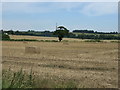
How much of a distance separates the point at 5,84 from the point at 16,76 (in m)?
1.20

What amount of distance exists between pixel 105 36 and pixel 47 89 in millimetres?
109060

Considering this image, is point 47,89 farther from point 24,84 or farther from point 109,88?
point 109,88

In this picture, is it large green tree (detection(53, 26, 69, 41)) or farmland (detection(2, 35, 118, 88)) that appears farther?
large green tree (detection(53, 26, 69, 41))

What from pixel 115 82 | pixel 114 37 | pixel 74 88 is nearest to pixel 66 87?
pixel 74 88

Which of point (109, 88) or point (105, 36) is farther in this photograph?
point (105, 36)

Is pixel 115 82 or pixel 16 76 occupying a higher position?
pixel 16 76

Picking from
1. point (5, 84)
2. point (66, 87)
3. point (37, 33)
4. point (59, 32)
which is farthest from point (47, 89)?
point (37, 33)

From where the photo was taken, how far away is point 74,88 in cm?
710

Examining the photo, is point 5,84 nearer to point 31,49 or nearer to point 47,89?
point 47,89

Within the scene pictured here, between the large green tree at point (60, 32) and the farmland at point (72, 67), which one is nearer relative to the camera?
the farmland at point (72, 67)

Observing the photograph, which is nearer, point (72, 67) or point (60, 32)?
point (72, 67)

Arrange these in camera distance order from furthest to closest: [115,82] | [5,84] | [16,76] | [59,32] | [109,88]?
Result: [59,32] < [115,82] < [109,88] < [16,76] < [5,84]

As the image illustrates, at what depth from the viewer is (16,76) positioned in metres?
7.99

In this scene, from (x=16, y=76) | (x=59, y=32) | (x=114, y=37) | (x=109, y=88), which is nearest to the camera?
(x=16, y=76)
